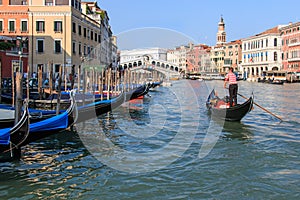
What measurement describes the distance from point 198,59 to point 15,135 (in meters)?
51.0

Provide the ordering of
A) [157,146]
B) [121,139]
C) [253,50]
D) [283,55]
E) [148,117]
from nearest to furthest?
[157,146]
[121,139]
[148,117]
[283,55]
[253,50]

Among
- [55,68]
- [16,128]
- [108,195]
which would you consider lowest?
[108,195]

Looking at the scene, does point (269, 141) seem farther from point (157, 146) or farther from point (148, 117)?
point (148, 117)

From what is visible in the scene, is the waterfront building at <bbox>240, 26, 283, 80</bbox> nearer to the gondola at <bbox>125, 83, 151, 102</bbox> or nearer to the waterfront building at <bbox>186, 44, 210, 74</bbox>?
the waterfront building at <bbox>186, 44, 210, 74</bbox>

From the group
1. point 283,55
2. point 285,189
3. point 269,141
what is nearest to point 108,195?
point 285,189

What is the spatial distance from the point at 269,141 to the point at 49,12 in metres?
11.9

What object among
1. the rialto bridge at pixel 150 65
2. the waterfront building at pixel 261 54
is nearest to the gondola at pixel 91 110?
the rialto bridge at pixel 150 65

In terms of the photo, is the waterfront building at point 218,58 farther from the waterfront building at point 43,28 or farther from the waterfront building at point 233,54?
the waterfront building at point 43,28

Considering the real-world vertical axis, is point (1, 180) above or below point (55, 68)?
→ below

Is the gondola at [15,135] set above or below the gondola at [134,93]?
below

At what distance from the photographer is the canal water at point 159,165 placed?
2.97 metres

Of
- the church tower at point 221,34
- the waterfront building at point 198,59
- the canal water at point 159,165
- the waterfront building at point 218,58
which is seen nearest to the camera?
the canal water at point 159,165

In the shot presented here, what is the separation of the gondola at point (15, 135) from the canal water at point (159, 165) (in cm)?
27

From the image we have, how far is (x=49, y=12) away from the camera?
14.7 meters
